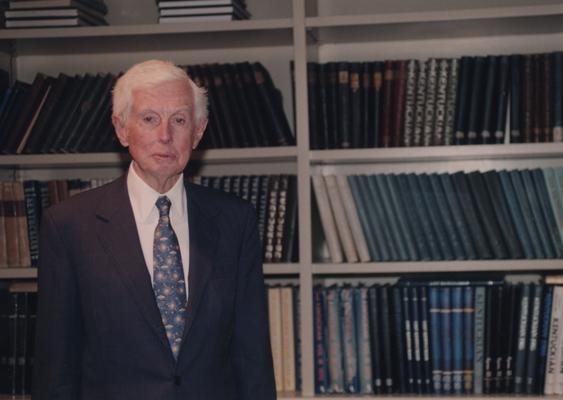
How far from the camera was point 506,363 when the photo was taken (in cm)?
259

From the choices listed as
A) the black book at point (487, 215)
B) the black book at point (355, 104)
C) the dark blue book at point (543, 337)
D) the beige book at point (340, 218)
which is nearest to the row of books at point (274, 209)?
the beige book at point (340, 218)

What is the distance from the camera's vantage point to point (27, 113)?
2.73 metres

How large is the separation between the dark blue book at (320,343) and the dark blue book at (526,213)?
64 centimetres

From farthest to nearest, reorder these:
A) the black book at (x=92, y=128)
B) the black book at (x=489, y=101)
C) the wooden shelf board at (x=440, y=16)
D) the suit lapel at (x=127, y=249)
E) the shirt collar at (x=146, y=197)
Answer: the black book at (x=92, y=128)
the black book at (x=489, y=101)
the wooden shelf board at (x=440, y=16)
the shirt collar at (x=146, y=197)
the suit lapel at (x=127, y=249)

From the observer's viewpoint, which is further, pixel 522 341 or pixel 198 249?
pixel 522 341

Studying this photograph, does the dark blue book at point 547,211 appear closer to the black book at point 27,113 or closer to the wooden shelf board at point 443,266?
the wooden shelf board at point 443,266

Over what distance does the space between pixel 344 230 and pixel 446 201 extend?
320mm

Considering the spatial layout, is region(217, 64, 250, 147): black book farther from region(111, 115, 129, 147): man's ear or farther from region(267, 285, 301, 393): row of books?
region(111, 115, 129, 147): man's ear

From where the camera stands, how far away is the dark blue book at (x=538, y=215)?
2.59 metres

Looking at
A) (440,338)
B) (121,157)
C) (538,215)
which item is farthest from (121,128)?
(538,215)

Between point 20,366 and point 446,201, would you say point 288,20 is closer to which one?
point 446,201

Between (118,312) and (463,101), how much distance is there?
4.33 feet

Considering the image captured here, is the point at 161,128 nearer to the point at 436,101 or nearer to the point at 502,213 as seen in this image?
the point at 436,101

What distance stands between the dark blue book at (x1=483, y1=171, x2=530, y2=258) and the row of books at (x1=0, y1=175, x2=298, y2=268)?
0.59 m
